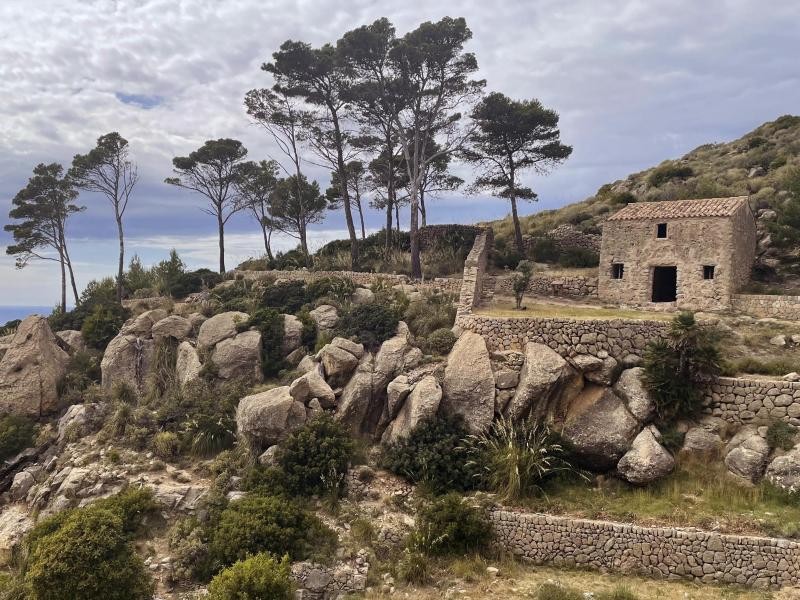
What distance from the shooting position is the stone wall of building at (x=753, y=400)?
51.0ft

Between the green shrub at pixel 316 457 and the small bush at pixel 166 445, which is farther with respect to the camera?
the small bush at pixel 166 445

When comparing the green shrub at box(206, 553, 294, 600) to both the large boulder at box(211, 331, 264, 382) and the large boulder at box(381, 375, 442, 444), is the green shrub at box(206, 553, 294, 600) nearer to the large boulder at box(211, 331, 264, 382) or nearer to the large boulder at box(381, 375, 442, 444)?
the large boulder at box(381, 375, 442, 444)

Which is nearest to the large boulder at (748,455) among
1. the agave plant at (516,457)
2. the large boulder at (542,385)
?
the agave plant at (516,457)

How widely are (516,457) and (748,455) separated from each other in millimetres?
6592

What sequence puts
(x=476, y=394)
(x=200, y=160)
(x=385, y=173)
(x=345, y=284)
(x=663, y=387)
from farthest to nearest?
(x=385, y=173)
(x=200, y=160)
(x=345, y=284)
(x=476, y=394)
(x=663, y=387)

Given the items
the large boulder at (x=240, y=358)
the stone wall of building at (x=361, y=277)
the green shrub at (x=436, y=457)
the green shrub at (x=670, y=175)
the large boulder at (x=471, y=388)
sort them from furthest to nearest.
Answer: the green shrub at (x=670, y=175), the stone wall of building at (x=361, y=277), the large boulder at (x=240, y=358), the large boulder at (x=471, y=388), the green shrub at (x=436, y=457)

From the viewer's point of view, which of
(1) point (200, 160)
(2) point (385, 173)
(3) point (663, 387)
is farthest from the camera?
(2) point (385, 173)

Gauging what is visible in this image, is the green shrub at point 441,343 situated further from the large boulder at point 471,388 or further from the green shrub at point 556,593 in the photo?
the green shrub at point 556,593

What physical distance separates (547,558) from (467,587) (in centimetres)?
272

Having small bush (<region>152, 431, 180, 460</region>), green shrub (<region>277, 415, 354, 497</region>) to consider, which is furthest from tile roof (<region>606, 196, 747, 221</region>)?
small bush (<region>152, 431, 180, 460</region>)

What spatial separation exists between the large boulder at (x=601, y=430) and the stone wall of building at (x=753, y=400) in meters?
2.80

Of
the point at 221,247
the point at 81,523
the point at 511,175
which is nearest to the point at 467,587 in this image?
the point at 81,523

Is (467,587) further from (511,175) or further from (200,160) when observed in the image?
(200,160)

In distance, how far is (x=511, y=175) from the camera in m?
34.6
